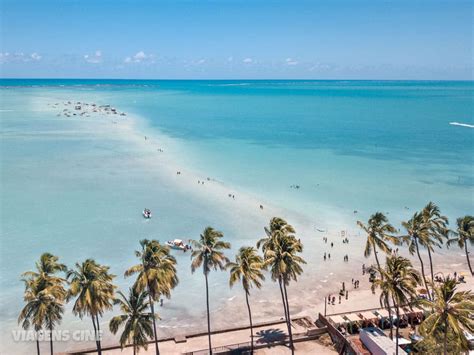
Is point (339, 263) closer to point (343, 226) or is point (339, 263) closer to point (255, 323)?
point (343, 226)

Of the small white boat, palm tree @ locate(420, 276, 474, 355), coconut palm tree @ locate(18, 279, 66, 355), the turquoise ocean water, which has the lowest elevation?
the small white boat

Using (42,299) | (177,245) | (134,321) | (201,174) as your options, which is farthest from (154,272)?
(201,174)

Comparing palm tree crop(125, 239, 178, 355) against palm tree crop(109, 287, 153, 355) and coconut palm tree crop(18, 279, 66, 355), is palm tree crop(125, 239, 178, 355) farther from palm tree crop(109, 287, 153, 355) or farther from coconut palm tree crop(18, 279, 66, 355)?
coconut palm tree crop(18, 279, 66, 355)

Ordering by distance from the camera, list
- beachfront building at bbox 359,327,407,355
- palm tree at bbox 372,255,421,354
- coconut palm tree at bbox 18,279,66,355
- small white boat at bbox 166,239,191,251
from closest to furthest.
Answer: coconut palm tree at bbox 18,279,66,355, palm tree at bbox 372,255,421,354, beachfront building at bbox 359,327,407,355, small white boat at bbox 166,239,191,251

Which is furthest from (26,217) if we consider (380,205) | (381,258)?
(380,205)

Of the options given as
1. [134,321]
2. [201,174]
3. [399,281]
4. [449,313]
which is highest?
[449,313]

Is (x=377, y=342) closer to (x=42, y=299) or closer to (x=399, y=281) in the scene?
(x=399, y=281)

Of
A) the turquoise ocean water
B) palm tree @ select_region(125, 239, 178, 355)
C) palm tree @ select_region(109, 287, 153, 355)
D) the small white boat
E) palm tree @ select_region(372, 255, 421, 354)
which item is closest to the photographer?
palm tree @ select_region(109, 287, 153, 355)

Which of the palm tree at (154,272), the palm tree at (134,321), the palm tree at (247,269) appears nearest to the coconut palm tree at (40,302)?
the palm tree at (134,321)

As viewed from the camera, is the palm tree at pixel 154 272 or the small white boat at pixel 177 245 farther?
the small white boat at pixel 177 245

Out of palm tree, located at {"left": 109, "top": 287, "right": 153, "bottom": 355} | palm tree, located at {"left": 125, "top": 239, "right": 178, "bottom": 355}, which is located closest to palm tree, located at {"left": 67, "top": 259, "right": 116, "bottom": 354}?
palm tree, located at {"left": 109, "top": 287, "right": 153, "bottom": 355}

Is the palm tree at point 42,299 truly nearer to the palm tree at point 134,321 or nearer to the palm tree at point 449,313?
the palm tree at point 134,321
